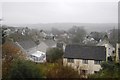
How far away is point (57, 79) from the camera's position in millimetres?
2215

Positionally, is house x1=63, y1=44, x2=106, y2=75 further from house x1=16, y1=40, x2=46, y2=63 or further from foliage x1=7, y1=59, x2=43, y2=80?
foliage x1=7, y1=59, x2=43, y2=80

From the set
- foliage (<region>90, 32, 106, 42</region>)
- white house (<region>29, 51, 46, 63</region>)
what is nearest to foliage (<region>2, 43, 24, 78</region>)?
white house (<region>29, 51, 46, 63</region>)

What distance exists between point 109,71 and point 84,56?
912mm

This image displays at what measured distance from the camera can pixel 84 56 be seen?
338 centimetres

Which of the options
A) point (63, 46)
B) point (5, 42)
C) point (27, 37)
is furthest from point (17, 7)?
point (63, 46)

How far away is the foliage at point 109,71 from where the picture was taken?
223 cm

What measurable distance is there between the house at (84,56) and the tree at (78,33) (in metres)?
0.33

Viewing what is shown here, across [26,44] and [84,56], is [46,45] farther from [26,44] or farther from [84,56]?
[84,56]

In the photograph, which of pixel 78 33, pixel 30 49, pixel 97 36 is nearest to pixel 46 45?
pixel 30 49

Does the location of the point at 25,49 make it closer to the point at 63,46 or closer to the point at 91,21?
the point at 63,46

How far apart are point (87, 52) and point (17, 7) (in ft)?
4.69

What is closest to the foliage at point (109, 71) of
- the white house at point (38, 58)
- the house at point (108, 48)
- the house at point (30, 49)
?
the house at point (108, 48)

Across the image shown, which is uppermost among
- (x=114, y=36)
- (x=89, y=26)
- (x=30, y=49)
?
(x=89, y=26)

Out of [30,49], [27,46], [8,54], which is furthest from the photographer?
[30,49]
